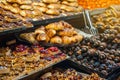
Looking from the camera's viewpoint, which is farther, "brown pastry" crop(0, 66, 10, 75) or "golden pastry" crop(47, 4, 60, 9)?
"golden pastry" crop(47, 4, 60, 9)

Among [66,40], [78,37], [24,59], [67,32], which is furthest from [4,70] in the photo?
[78,37]

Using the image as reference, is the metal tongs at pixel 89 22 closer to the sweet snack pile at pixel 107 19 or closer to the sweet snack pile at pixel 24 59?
the sweet snack pile at pixel 107 19

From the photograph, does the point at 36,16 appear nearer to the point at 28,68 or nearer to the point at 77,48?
the point at 77,48

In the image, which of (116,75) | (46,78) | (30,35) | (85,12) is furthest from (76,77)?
(85,12)

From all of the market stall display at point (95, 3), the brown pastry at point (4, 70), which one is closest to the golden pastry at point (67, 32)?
the brown pastry at point (4, 70)

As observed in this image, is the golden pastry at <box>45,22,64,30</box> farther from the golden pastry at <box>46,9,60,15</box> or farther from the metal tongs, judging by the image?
the metal tongs

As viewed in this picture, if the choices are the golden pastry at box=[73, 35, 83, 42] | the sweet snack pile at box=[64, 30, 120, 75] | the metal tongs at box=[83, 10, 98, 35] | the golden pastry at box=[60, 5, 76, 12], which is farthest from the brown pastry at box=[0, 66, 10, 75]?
the metal tongs at box=[83, 10, 98, 35]
